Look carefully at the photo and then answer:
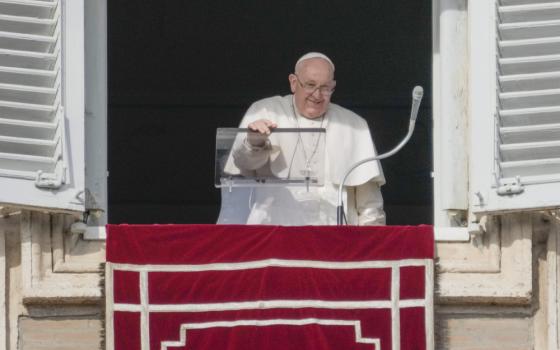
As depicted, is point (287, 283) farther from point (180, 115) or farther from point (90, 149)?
point (180, 115)

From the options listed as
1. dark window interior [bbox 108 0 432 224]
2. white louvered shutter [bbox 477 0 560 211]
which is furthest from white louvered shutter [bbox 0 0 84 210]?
dark window interior [bbox 108 0 432 224]

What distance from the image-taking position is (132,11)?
12.4 m

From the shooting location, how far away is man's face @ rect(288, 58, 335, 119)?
934 cm

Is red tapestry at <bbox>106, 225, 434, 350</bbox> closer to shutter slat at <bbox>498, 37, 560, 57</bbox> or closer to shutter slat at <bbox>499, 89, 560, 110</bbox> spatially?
shutter slat at <bbox>499, 89, 560, 110</bbox>

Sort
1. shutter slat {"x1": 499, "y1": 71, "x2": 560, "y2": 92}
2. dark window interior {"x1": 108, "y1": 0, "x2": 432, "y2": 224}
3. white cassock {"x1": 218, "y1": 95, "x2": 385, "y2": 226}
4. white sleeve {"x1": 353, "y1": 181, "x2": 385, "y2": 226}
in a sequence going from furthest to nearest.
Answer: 1. dark window interior {"x1": 108, "y1": 0, "x2": 432, "y2": 224}
2. white sleeve {"x1": 353, "y1": 181, "x2": 385, "y2": 226}
3. white cassock {"x1": 218, "y1": 95, "x2": 385, "y2": 226}
4. shutter slat {"x1": 499, "y1": 71, "x2": 560, "y2": 92}

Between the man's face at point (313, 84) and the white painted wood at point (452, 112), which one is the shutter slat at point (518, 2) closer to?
the white painted wood at point (452, 112)

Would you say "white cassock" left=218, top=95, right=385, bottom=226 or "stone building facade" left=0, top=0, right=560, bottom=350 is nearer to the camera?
"stone building facade" left=0, top=0, right=560, bottom=350

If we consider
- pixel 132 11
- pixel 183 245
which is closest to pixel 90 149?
pixel 183 245

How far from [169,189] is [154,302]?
3.90 meters

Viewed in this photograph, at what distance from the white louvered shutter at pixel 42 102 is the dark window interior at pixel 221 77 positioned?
3.48 metres

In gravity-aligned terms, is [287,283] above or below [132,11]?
below

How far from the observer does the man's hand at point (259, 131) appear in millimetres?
8891

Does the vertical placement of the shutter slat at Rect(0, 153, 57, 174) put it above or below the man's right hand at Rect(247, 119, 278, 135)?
below

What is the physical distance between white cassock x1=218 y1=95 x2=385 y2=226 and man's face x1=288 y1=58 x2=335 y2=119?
5 centimetres
